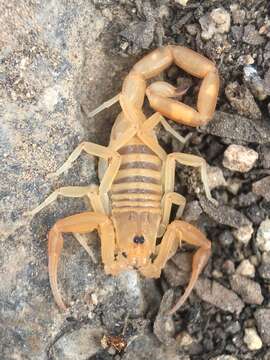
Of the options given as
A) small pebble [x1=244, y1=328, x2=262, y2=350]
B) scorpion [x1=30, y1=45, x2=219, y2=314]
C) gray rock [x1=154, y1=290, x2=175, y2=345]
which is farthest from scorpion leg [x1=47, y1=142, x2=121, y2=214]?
small pebble [x1=244, y1=328, x2=262, y2=350]

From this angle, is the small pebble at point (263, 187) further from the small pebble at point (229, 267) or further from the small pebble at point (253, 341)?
the small pebble at point (253, 341)

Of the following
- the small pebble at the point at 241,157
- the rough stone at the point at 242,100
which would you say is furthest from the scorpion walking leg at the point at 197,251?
the rough stone at the point at 242,100

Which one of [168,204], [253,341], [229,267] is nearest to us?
[253,341]

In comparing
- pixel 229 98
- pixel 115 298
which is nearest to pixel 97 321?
pixel 115 298

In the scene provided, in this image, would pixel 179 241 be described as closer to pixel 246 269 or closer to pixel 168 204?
pixel 168 204

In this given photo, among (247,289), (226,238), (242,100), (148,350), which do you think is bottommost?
(148,350)

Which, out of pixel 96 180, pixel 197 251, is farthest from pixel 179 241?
pixel 96 180
